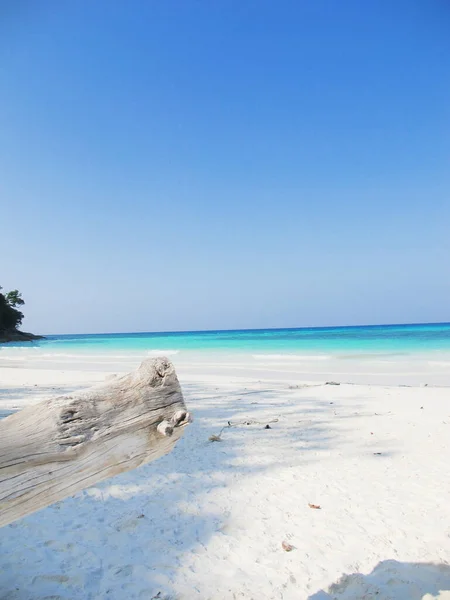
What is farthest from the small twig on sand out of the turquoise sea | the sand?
the turquoise sea

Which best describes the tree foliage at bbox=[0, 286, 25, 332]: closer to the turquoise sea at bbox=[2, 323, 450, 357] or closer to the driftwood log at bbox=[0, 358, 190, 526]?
the turquoise sea at bbox=[2, 323, 450, 357]

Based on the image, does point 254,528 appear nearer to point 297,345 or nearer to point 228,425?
point 228,425

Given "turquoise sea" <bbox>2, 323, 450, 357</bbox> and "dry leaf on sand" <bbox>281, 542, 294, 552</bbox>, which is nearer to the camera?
"dry leaf on sand" <bbox>281, 542, 294, 552</bbox>

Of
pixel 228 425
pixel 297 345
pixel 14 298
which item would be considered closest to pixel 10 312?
pixel 14 298

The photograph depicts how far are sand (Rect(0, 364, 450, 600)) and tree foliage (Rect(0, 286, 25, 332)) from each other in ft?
214

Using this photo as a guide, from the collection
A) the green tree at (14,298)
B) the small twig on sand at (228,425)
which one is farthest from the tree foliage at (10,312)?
the small twig on sand at (228,425)

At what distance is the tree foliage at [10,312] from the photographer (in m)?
61.5

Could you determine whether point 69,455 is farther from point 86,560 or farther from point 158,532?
point 158,532

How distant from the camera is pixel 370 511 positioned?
11.3 feet

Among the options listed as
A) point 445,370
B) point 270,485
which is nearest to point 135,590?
point 270,485

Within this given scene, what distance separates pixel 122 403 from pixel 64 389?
33.1 feet

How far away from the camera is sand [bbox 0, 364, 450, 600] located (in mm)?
2457

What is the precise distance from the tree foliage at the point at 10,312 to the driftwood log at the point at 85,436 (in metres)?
67.4

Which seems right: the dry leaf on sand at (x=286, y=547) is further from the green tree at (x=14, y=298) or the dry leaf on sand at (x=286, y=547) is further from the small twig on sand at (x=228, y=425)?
the green tree at (x=14, y=298)
